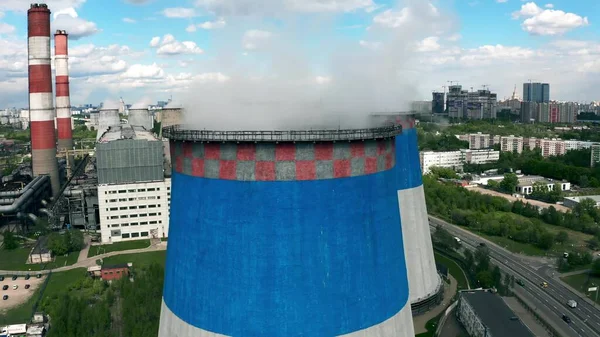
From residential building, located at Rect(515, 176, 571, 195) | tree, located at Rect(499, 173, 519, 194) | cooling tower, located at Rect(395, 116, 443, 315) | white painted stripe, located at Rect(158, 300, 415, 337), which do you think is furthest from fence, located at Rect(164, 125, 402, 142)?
residential building, located at Rect(515, 176, 571, 195)

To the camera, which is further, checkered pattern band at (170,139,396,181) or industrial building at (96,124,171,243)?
industrial building at (96,124,171,243)

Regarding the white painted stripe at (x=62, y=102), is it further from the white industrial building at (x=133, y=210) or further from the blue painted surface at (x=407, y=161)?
the blue painted surface at (x=407, y=161)

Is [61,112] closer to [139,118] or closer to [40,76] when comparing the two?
[40,76]

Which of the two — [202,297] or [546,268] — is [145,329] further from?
[546,268]

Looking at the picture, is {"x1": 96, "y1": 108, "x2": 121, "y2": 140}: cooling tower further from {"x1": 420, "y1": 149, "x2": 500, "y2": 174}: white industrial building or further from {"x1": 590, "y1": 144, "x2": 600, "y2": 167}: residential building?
{"x1": 590, "y1": 144, "x2": 600, "y2": 167}: residential building

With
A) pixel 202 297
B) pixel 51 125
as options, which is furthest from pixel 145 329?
pixel 51 125
